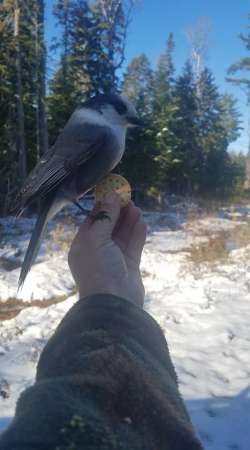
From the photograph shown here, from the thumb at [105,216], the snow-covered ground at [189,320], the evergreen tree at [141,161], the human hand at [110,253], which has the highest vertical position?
the evergreen tree at [141,161]

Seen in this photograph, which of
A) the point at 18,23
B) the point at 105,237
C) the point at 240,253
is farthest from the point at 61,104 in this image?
the point at 105,237

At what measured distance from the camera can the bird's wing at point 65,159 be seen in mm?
2662

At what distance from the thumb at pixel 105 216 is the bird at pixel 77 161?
332mm

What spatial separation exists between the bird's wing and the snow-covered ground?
1.54 meters

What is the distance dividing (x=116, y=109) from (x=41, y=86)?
1286 cm

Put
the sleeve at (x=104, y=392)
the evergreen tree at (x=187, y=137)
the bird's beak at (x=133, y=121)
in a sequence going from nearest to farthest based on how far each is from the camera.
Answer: the sleeve at (x=104, y=392) < the bird's beak at (x=133, y=121) < the evergreen tree at (x=187, y=137)

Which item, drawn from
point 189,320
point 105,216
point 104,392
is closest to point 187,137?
point 189,320

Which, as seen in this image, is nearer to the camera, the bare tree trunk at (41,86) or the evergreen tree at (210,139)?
the bare tree trunk at (41,86)

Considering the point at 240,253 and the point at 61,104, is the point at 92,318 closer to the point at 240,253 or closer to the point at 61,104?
the point at 240,253

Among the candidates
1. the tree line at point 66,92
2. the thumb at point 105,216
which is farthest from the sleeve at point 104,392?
the tree line at point 66,92

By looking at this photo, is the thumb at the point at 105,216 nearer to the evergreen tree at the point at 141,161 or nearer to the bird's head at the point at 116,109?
the bird's head at the point at 116,109

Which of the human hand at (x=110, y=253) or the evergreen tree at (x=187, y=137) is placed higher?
the evergreen tree at (x=187, y=137)

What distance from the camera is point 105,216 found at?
2.29m

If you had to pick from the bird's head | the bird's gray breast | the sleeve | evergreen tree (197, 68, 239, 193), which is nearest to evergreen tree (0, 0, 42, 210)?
the bird's head
